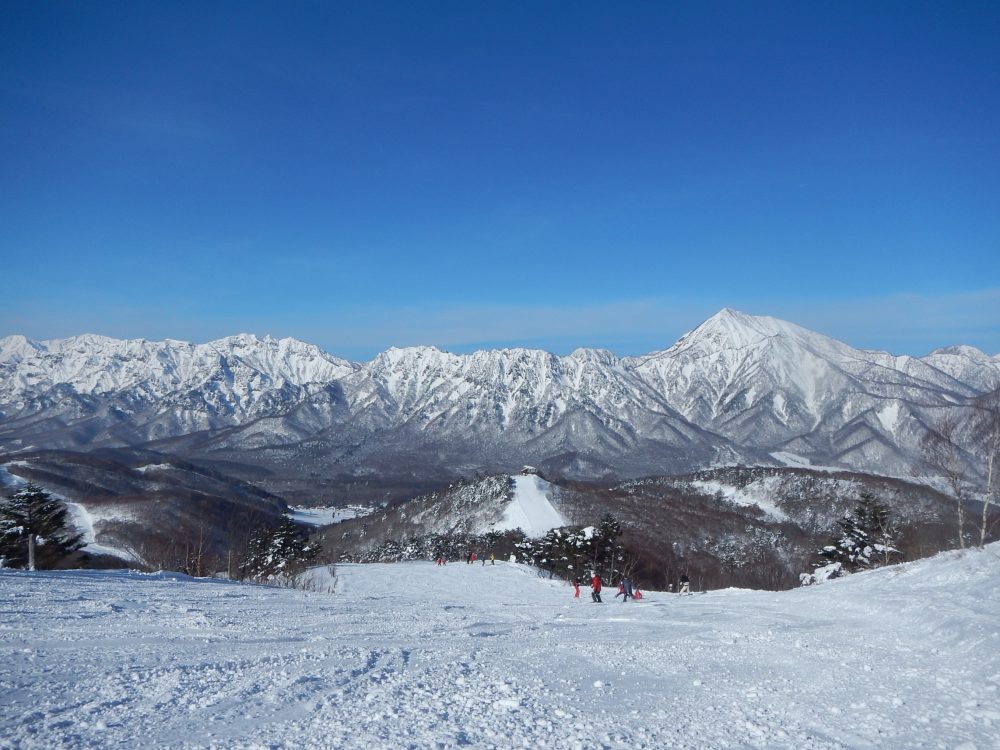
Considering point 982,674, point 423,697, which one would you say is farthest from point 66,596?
point 982,674

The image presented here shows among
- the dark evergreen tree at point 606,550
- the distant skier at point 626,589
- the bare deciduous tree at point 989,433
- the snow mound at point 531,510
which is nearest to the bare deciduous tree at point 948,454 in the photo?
the bare deciduous tree at point 989,433

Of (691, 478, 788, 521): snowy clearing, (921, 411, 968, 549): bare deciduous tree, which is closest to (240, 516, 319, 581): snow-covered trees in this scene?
(921, 411, 968, 549): bare deciduous tree

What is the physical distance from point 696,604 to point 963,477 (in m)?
14.4

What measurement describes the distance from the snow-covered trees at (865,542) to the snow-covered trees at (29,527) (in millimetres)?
49733

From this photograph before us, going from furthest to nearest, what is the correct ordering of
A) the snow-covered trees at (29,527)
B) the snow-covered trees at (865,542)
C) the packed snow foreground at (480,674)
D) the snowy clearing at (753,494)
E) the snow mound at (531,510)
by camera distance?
the snowy clearing at (753,494) → the snow mound at (531,510) → the snow-covered trees at (865,542) → the snow-covered trees at (29,527) → the packed snow foreground at (480,674)

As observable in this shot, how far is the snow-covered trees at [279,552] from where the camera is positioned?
54.6 m

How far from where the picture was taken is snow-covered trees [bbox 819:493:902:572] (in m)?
41.9

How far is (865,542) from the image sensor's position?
43906mm

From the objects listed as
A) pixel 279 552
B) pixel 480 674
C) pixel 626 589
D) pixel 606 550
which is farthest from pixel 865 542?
pixel 279 552

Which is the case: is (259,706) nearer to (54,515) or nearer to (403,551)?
(54,515)

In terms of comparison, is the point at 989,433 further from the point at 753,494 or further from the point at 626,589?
the point at 753,494

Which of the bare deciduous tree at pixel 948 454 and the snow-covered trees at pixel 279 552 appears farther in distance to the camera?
the snow-covered trees at pixel 279 552

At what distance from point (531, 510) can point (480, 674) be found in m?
140

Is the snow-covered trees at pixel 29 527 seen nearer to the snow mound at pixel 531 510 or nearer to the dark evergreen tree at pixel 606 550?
the dark evergreen tree at pixel 606 550
